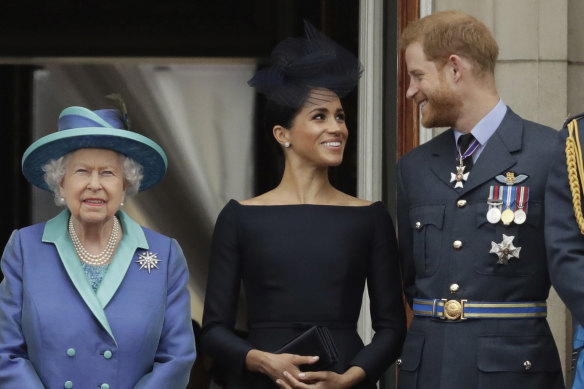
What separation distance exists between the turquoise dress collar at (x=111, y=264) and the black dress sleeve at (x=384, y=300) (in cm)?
78

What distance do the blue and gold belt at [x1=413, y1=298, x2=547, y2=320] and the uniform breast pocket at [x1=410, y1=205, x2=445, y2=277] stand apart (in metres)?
0.13

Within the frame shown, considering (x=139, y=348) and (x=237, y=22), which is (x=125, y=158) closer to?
(x=139, y=348)

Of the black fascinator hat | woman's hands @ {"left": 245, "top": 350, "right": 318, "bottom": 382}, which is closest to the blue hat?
the black fascinator hat

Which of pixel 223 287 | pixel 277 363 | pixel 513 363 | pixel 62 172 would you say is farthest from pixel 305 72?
pixel 513 363

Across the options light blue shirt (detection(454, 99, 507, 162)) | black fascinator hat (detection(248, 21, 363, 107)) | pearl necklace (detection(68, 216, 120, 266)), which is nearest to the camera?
pearl necklace (detection(68, 216, 120, 266))

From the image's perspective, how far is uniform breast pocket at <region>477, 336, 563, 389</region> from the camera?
3.89 m

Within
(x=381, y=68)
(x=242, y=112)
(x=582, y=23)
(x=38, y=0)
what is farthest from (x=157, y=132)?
(x=582, y=23)

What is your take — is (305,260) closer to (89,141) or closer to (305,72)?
(305,72)

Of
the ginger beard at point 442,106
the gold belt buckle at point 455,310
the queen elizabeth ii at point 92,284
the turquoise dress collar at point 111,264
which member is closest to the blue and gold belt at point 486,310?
the gold belt buckle at point 455,310

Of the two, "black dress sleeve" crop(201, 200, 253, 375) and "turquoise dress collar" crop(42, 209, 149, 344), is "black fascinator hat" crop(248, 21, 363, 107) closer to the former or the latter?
"black dress sleeve" crop(201, 200, 253, 375)

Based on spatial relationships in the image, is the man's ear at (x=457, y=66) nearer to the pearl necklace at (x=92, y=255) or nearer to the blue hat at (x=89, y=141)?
the blue hat at (x=89, y=141)

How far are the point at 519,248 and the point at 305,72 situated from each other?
1.00 m

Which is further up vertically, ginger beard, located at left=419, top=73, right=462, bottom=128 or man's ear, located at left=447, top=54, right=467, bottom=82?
man's ear, located at left=447, top=54, right=467, bottom=82

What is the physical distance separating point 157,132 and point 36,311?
320 centimetres
